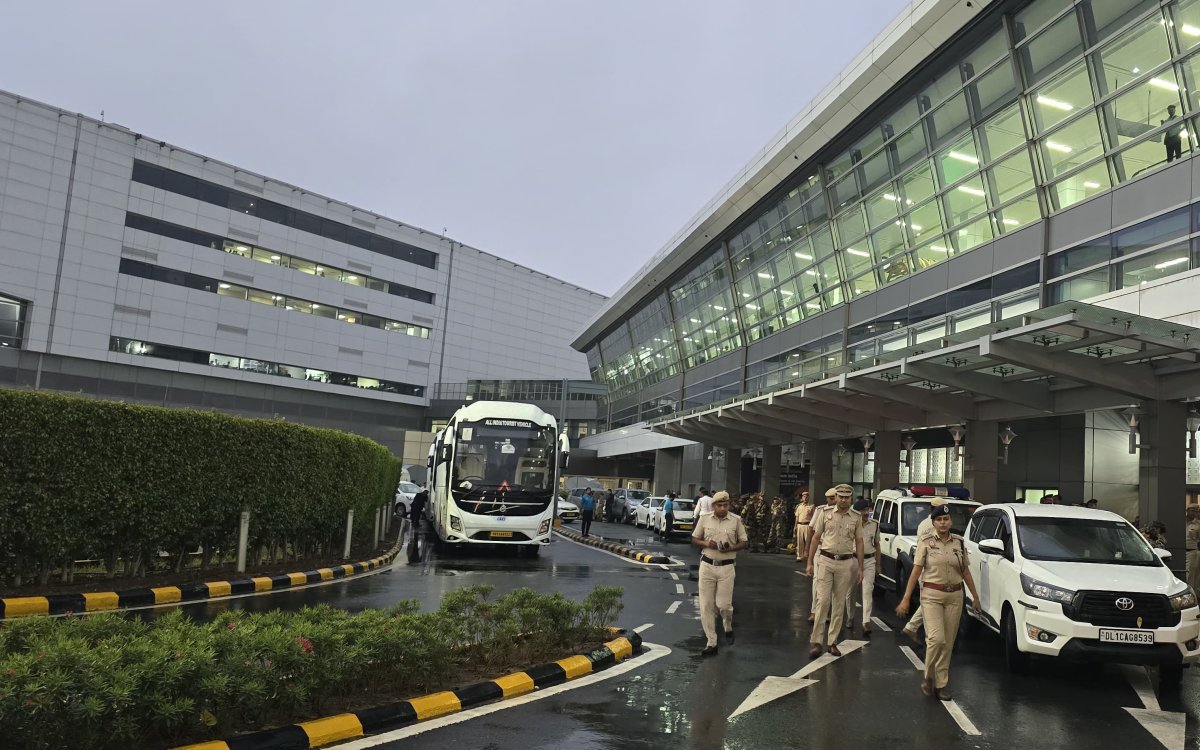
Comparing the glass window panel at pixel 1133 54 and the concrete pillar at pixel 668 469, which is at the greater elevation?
the glass window panel at pixel 1133 54

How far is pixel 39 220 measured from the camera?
54.7 m

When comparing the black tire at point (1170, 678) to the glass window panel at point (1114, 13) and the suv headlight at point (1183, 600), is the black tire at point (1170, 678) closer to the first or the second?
the suv headlight at point (1183, 600)

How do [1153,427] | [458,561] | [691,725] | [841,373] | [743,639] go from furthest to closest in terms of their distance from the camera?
[841,373] → [458,561] → [1153,427] → [743,639] → [691,725]

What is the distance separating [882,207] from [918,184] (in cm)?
187

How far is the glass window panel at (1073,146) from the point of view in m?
18.3

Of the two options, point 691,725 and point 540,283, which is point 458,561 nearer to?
point 691,725

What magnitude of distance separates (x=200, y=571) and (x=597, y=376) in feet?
175

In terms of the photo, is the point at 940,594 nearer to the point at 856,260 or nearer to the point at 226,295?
the point at 856,260

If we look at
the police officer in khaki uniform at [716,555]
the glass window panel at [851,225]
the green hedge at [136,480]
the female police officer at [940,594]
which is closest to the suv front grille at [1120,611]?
the female police officer at [940,594]

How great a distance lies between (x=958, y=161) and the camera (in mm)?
22328

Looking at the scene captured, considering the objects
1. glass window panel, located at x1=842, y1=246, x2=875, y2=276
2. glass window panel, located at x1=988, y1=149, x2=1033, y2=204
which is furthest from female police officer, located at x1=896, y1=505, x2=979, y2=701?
glass window panel, located at x1=842, y1=246, x2=875, y2=276

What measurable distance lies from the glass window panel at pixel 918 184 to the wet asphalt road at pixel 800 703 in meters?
15.0

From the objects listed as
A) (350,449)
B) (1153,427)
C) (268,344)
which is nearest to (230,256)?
(268,344)

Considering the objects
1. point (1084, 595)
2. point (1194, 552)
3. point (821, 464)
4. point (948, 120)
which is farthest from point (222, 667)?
point (821, 464)
